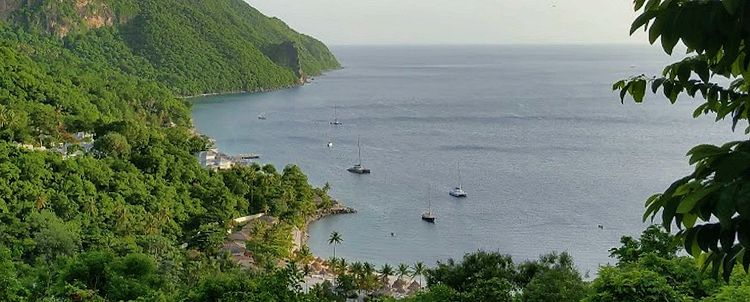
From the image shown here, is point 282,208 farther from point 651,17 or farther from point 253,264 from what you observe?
point 651,17

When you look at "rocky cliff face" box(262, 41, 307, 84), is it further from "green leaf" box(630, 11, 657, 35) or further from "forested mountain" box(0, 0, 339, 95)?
"green leaf" box(630, 11, 657, 35)

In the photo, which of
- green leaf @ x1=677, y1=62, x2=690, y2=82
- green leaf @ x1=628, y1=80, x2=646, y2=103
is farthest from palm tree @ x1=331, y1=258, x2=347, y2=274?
green leaf @ x1=677, y1=62, x2=690, y2=82

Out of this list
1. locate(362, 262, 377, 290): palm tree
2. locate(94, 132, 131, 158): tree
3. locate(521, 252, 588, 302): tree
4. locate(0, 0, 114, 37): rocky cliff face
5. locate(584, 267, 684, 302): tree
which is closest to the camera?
locate(584, 267, 684, 302): tree

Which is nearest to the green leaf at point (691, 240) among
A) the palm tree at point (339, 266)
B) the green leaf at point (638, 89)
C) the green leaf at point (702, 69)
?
the green leaf at point (702, 69)

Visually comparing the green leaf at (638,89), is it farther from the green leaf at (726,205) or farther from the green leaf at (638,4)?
the green leaf at (726,205)

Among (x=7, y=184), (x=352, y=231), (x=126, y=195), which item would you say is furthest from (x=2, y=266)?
(x=352, y=231)

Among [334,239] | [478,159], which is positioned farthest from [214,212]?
[478,159]

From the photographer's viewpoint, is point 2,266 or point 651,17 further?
point 2,266
